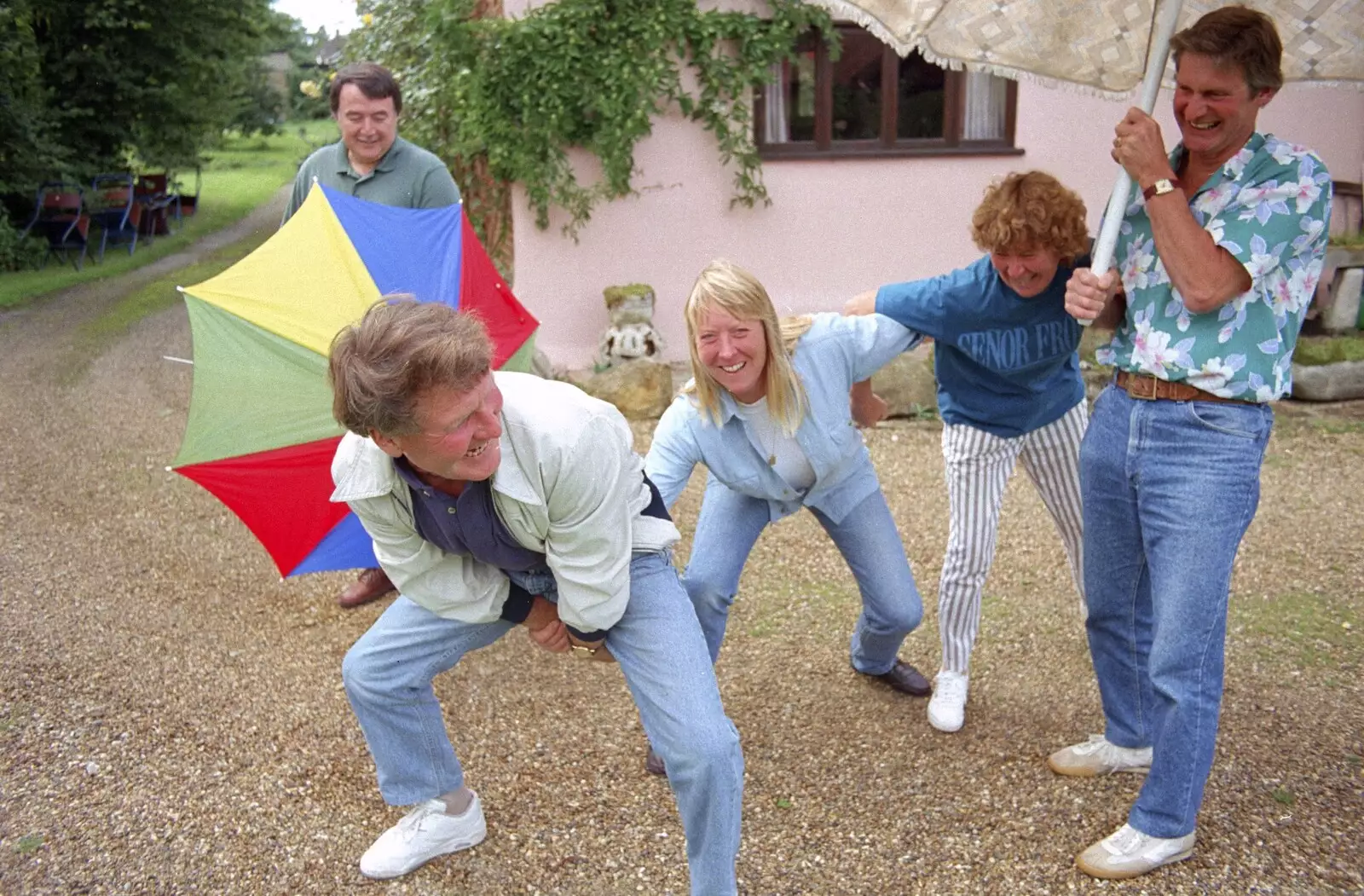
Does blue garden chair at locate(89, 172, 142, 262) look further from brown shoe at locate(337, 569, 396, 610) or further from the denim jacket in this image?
the denim jacket

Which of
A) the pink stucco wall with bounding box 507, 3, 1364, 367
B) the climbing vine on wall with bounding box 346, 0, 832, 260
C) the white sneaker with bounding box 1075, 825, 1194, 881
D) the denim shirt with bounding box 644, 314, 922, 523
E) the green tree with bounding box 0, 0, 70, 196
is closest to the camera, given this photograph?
the white sneaker with bounding box 1075, 825, 1194, 881

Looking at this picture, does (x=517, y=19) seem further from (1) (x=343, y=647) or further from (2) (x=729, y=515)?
(2) (x=729, y=515)

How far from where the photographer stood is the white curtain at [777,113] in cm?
853

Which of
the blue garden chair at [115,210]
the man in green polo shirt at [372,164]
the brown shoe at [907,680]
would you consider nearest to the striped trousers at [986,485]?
the brown shoe at [907,680]

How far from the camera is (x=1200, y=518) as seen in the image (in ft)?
9.21

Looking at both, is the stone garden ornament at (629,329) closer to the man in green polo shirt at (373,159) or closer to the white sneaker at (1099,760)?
the man in green polo shirt at (373,159)

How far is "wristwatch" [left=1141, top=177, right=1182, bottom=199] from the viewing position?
2734 millimetres

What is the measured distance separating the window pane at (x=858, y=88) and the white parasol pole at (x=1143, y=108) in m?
5.79

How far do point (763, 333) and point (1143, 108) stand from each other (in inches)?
45.7

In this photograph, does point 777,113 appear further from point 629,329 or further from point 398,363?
point 398,363

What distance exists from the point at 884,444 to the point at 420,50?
5.17 meters

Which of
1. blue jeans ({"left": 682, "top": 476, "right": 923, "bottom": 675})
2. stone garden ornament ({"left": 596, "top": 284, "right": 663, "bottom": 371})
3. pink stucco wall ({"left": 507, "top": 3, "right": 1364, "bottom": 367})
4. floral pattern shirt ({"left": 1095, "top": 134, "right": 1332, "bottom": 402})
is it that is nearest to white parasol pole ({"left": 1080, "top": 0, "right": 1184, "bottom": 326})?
floral pattern shirt ({"left": 1095, "top": 134, "right": 1332, "bottom": 402})

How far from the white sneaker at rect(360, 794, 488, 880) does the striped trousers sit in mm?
1686

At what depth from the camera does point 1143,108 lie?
2977 mm
